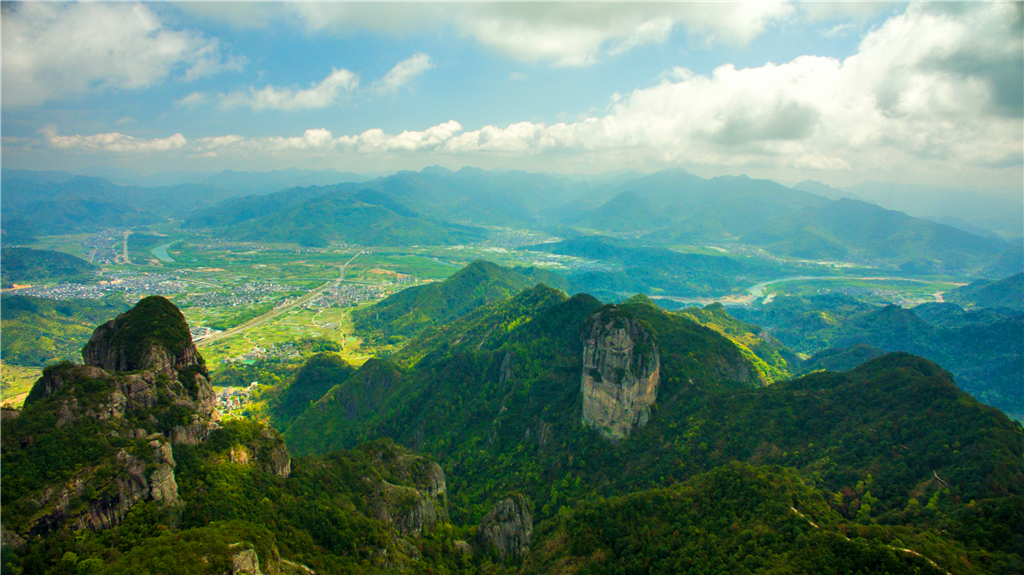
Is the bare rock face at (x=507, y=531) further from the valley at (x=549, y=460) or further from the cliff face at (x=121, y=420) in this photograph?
the cliff face at (x=121, y=420)

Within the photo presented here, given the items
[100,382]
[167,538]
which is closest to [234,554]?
[167,538]

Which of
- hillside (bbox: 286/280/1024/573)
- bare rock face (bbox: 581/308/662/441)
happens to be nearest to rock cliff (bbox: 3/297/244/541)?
hillside (bbox: 286/280/1024/573)

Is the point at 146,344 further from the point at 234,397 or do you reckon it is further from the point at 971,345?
the point at 971,345

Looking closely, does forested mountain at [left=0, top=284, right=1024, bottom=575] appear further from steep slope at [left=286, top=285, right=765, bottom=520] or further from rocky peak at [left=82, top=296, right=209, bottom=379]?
steep slope at [left=286, top=285, right=765, bottom=520]

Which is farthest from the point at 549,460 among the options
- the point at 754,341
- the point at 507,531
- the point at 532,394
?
the point at 754,341

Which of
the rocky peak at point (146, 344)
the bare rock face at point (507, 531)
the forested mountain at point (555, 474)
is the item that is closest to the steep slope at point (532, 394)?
the forested mountain at point (555, 474)
